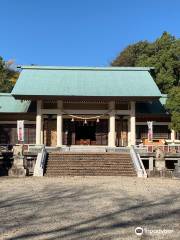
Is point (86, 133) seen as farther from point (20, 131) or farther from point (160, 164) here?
point (160, 164)

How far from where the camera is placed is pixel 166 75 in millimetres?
45719

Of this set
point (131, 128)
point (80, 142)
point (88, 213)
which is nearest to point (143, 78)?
point (131, 128)

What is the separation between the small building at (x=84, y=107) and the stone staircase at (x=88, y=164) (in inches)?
192

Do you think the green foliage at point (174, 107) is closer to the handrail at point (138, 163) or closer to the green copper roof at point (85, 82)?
the green copper roof at point (85, 82)

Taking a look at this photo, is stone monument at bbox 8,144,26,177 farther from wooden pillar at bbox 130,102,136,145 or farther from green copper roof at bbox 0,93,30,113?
wooden pillar at bbox 130,102,136,145

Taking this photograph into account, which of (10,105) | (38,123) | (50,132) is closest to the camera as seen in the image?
(38,123)

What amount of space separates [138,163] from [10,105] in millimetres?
15803

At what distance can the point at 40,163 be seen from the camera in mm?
23922

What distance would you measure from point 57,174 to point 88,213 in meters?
11.5

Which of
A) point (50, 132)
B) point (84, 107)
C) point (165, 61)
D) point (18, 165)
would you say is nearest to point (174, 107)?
point (84, 107)

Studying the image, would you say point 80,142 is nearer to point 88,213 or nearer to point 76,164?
point 76,164

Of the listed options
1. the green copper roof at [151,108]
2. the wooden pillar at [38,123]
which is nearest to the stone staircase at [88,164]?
the wooden pillar at [38,123]

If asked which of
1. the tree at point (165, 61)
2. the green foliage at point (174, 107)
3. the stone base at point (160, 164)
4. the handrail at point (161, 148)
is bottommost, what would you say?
the stone base at point (160, 164)

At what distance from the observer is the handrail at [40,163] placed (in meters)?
22.9
